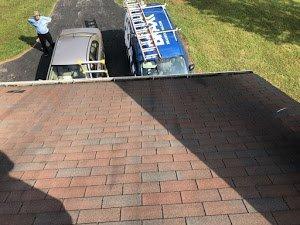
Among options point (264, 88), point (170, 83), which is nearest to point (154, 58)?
point (170, 83)

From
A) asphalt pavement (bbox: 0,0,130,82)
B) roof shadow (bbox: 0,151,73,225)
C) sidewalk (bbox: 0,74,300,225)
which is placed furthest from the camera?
asphalt pavement (bbox: 0,0,130,82)

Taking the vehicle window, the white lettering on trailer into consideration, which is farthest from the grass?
the vehicle window

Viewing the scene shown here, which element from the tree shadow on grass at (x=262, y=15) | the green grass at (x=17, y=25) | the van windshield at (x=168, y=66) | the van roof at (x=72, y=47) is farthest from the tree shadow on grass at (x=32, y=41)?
the tree shadow on grass at (x=262, y=15)

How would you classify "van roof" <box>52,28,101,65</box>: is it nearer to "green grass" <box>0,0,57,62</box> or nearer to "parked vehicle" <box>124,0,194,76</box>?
"parked vehicle" <box>124,0,194,76</box>

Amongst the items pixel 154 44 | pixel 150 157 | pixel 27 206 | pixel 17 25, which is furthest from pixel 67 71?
pixel 17 25

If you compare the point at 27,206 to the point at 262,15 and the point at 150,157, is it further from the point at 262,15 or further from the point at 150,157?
the point at 262,15

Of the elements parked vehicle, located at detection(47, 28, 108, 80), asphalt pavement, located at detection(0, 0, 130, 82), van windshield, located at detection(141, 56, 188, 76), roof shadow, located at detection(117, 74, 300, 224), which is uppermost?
roof shadow, located at detection(117, 74, 300, 224)

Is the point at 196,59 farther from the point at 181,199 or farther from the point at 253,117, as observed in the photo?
the point at 181,199
